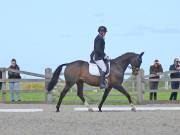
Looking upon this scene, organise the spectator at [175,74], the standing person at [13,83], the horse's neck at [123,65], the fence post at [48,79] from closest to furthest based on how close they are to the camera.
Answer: the horse's neck at [123,65] → the fence post at [48,79] → the spectator at [175,74] → the standing person at [13,83]

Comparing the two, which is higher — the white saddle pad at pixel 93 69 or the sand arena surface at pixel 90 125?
the white saddle pad at pixel 93 69

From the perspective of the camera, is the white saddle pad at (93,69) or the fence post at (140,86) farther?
the fence post at (140,86)

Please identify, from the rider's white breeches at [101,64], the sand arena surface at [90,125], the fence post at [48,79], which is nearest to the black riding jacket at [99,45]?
the rider's white breeches at [101,64]

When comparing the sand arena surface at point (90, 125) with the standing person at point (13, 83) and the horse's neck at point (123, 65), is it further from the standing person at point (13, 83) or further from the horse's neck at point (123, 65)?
the standing person at point (13, 83)

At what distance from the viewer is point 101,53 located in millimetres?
20391

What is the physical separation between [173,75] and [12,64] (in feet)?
22.1

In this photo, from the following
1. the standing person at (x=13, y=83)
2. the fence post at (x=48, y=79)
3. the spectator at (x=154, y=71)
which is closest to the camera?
the fence post at (x=48, y=79)

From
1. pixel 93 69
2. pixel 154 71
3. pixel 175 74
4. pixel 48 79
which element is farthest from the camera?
pixel 154 71

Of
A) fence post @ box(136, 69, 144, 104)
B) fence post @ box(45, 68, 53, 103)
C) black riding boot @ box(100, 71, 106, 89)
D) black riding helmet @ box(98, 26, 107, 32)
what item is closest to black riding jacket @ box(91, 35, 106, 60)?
black riding helmet @ box(98, 26, 107, 32)

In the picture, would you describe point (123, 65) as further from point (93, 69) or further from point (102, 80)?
point (93, 69)

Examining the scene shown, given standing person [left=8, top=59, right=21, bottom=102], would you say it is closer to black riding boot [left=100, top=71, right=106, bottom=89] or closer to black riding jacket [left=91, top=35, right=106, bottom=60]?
black riding boot [left=100, top=71, right=106, bottom=89]

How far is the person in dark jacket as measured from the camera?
20.1 metres

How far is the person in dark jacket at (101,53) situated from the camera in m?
20.1

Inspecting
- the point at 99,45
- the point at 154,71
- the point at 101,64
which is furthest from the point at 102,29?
the point at 154,71
